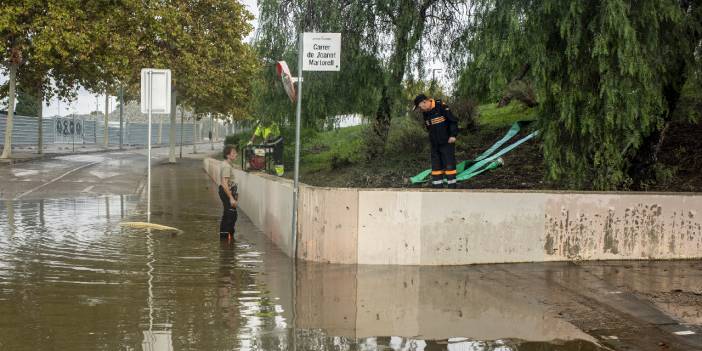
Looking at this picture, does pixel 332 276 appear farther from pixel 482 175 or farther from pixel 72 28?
pixel 72 28

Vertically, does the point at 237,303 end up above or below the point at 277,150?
below

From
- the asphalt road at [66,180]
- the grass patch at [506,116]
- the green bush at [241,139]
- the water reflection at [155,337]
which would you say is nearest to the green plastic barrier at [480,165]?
the grass patch at [506,116]

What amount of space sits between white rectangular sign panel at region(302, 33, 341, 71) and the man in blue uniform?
2.44m

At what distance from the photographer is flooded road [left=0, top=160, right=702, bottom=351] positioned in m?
5.48

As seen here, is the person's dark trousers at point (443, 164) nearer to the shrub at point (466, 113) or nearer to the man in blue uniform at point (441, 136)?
the man in blue uniform at point (441, 136)

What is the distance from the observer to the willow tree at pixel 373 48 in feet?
58.2

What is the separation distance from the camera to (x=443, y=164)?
11750 mm

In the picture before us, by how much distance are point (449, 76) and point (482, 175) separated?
17.5ft

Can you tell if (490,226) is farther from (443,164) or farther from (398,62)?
(398,62)

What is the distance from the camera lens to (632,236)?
909 centimetres

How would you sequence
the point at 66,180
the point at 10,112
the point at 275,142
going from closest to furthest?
the point at 275,142 → the point at 66,180 → the point at 10,112

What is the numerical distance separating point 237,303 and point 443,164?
5.73 metres

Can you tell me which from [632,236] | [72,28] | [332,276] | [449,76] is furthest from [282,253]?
[72,28]

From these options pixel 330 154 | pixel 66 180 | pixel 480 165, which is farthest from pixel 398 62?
pixel 66 180
